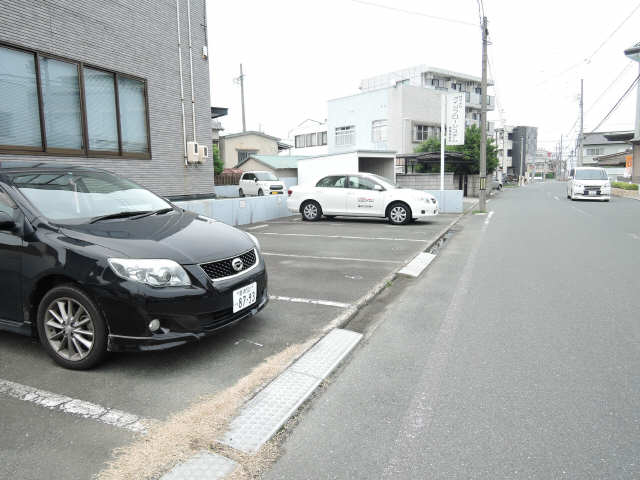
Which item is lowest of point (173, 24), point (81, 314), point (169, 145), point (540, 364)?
point (540, 364)

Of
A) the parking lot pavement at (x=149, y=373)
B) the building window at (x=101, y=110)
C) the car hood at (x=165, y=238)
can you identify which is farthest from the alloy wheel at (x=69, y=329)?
the building window at (x=101, y=110)

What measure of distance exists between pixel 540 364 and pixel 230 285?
8.33ft

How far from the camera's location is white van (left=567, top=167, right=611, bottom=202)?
76.4 feet

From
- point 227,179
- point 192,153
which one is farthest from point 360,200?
point 227,179

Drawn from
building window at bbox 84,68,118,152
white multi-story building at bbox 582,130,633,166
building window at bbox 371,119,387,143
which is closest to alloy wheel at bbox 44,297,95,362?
building window at bbox 84,68,118,152

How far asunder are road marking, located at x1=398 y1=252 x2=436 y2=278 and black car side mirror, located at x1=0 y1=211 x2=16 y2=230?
4918mm

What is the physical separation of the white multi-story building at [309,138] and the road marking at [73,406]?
41188 millimetres

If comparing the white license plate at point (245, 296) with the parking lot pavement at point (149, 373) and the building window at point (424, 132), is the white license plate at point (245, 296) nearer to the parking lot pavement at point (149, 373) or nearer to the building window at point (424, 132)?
the parking lot pavement at point (149, 373)

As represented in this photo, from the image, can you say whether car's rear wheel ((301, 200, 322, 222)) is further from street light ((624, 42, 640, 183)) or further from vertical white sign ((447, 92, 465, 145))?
street light ((624, 42, 640, 183))

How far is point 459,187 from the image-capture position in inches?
1072

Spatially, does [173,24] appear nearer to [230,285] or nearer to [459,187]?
[230,285]

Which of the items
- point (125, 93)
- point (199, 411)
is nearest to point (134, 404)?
point (199, 411)

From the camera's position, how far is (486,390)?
324 cm

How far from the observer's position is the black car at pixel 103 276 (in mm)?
3342
